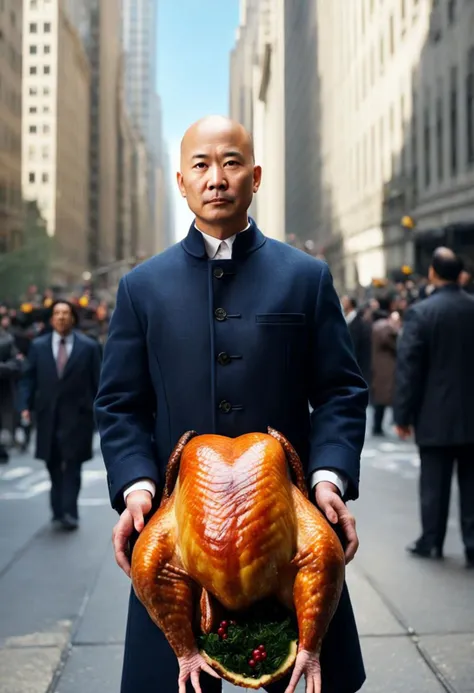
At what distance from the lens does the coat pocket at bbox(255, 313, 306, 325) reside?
269 cm

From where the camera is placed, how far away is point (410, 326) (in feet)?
23.4

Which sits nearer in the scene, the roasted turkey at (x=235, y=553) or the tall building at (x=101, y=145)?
the roasted turkey at (x=235, y=553)

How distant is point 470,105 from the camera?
29797mm

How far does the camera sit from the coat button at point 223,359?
2.67 metres

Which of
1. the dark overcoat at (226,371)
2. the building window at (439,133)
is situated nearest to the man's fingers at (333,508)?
the dark overcoat at (226,371)

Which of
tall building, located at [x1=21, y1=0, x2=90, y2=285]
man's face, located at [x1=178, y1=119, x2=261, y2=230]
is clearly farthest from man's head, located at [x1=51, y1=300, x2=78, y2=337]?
tall building, located at [x1=21, y1=0, x2=90, y2=285]

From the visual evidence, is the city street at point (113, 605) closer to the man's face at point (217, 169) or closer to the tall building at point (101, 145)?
the man's face at point (217, 169)

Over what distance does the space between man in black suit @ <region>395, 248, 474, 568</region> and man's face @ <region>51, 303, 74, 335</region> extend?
3169 millimetres

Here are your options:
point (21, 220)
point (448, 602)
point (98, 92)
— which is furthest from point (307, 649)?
point (98, 92)

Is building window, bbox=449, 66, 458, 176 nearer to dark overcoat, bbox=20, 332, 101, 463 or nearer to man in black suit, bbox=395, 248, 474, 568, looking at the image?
dark overcoat, bbox=20, 332, 101, 463

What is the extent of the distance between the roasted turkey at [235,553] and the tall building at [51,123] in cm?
8525

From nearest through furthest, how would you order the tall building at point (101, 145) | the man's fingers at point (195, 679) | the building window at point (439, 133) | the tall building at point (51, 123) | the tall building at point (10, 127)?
the man's fingers at point (195, 679), the building window at point (439, 133), the tall building at point (10, 127), the tall building at point (51, 123), the tall building at point (101, 145)

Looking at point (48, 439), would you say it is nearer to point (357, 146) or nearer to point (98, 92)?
point (357, 146)

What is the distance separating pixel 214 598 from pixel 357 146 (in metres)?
34.6
